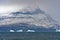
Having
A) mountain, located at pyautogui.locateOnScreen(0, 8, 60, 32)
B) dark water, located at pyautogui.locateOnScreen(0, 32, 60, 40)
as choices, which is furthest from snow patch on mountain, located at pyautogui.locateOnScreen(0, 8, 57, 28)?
dark water, located at pyautogui.locateOnScreen(0, 32, 60, 40)

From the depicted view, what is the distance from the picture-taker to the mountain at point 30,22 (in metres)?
1.18

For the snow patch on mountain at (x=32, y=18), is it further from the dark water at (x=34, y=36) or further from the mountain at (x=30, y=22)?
the dark water at (x=34, y=36)

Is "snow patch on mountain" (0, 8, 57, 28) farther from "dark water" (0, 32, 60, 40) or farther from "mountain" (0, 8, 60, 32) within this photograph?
"dark water" (0, 32, 60, 40)

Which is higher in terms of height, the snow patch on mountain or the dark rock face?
the snow patch on mountain

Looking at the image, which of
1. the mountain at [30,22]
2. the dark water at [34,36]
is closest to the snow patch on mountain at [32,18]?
the mountain at [30,22]

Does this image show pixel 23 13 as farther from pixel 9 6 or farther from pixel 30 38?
pixel 30 38

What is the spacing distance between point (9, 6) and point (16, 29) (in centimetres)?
29

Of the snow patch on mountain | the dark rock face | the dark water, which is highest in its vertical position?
the snow patch on mountain

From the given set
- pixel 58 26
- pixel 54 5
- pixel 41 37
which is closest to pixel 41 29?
pixel 41 37

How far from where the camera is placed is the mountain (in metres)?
1.18

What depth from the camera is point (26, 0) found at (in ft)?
3.94

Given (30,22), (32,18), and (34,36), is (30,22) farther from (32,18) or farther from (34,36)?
(34,36)

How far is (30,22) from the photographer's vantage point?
1.20 metres

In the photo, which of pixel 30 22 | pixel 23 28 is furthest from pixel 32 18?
pixel 23 28
